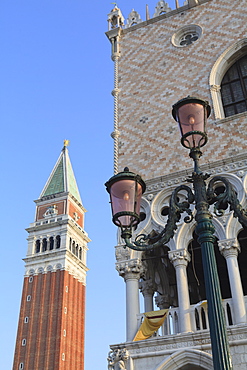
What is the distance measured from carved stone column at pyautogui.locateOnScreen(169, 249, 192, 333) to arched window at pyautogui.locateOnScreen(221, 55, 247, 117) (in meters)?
4.78

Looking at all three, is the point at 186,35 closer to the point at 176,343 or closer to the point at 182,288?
the point at 182,288

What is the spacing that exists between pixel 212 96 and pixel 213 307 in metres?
9.18

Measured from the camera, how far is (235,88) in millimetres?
14312

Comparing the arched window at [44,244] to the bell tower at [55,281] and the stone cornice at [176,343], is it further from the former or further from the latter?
the stone cornice at [176,343]

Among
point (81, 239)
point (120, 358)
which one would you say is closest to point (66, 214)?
point (81, 239)

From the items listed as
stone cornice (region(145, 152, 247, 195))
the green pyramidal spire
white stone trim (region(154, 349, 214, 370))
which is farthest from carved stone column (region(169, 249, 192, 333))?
the green pyramidal spire

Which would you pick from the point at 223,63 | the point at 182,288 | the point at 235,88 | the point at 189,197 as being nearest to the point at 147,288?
the point at 182,288

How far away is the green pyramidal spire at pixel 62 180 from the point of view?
62281mm

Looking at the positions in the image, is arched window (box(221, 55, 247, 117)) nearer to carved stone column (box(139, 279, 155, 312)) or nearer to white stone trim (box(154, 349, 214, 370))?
carved stone column (box(139, 279, 155, 312))

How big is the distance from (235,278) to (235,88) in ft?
20.9

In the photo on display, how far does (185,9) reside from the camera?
1641cm

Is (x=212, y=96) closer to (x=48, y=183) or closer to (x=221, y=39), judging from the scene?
(x=221, y=39)

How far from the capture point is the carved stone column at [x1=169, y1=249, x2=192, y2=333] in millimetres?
10625

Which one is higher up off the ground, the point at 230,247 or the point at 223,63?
the point at 223,63
